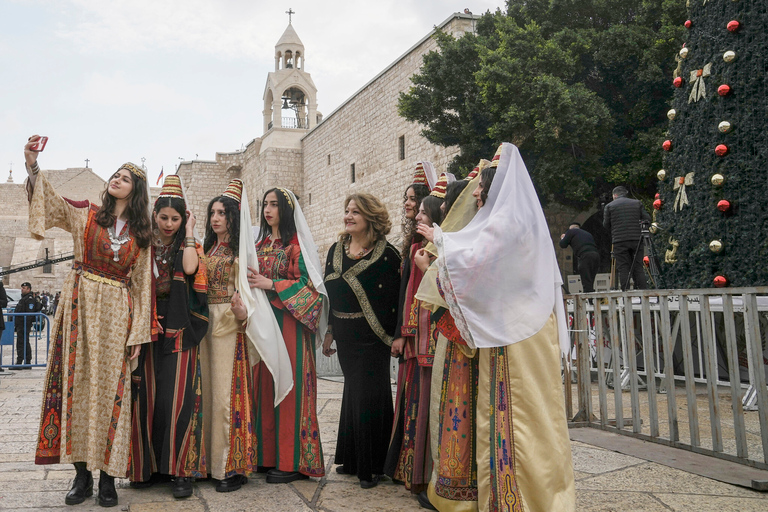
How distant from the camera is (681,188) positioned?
21.7ft

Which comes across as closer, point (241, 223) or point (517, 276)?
point (517, 276)

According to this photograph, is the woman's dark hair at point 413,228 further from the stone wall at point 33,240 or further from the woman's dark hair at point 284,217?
the stone wall at point 33,240

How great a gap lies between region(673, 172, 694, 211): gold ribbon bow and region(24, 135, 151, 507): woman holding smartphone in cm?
532

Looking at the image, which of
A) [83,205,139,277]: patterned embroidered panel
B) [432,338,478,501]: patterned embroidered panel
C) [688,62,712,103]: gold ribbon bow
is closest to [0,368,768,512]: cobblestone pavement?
[432,338,478,501]: patterned embroidered panel

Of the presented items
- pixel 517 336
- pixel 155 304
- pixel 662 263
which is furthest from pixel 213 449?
pixel 662 263

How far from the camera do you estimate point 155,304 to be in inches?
127

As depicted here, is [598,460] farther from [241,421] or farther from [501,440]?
[241,421]

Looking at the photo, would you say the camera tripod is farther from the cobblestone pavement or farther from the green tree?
the green tree

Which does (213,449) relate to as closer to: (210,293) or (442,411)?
(210,293)

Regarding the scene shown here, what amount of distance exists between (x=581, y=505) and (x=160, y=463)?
1972 millimetres

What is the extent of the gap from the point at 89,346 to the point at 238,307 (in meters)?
0.71

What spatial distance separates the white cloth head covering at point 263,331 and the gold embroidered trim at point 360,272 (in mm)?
416

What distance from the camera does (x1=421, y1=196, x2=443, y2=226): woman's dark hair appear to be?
11.0 ft

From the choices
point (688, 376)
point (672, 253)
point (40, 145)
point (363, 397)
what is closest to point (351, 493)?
point (363, 397)
